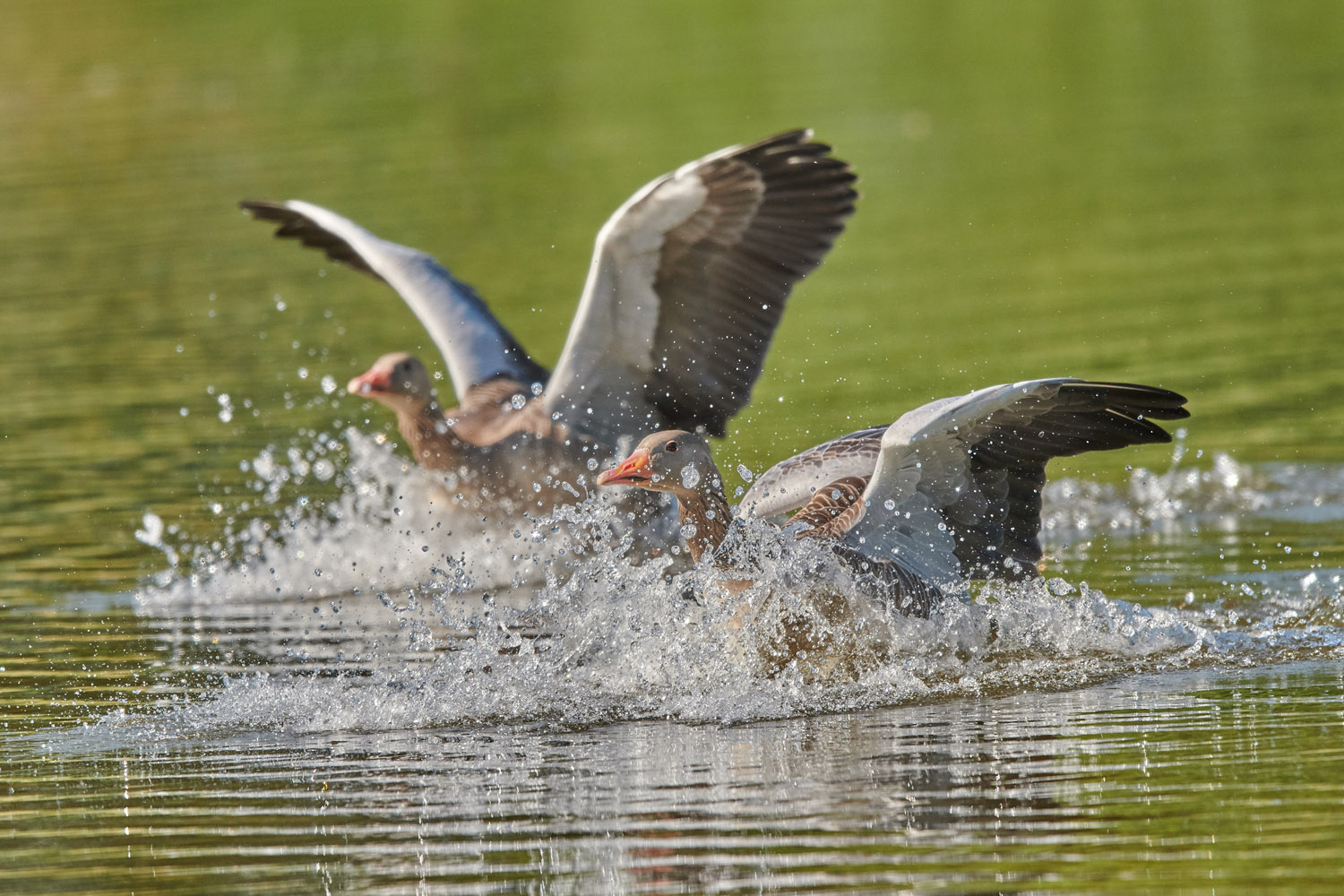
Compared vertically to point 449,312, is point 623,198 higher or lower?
higher

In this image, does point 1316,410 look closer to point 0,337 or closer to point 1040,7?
point 0,337

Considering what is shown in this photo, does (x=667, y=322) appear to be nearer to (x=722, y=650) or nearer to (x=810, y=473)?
(x=810, y=473)

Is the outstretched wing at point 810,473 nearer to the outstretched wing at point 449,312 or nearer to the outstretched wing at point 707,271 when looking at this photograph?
the outstretched wing at point 707,271

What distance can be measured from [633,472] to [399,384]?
3791 millimetres

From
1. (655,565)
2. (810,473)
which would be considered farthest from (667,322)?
(655,565)

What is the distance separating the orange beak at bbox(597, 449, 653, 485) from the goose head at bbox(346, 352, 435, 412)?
3.55m

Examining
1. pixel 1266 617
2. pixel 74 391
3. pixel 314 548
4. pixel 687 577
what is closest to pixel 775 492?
pixel 687 577

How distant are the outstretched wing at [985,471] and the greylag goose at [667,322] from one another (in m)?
2.32

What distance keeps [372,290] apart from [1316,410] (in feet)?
39.4

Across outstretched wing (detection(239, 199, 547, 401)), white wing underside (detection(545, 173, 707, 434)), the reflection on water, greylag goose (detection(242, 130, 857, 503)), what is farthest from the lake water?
white wing underside (detection(545, 173, 707, 434))

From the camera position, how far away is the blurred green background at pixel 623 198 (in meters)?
13.4

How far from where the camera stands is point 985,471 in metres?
8.19

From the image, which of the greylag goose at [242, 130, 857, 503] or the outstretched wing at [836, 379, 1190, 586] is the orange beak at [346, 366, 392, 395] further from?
the outstretched wing at [836, 379, 1190, 586]

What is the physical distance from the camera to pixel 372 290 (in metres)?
21.3
